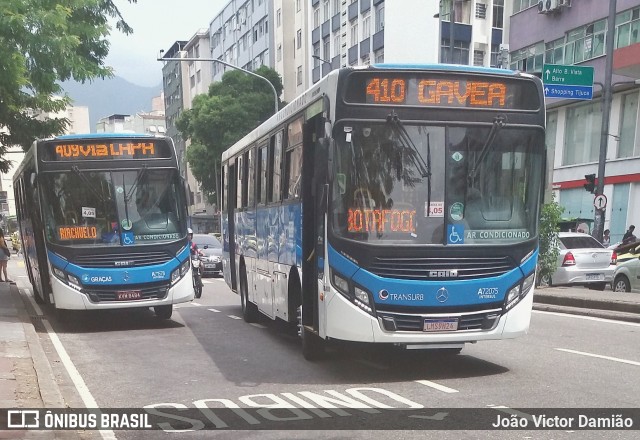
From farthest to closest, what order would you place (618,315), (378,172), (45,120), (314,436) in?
(45,120)
(618,315)
(378,172)
(314,436)

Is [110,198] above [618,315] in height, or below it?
above

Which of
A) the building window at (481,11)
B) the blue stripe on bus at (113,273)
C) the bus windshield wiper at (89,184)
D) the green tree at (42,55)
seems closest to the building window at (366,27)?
the building window at (481,11)

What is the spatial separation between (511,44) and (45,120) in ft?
85.1

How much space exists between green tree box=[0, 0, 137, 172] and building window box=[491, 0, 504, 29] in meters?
32.4

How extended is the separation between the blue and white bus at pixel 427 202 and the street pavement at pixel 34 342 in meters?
3.04

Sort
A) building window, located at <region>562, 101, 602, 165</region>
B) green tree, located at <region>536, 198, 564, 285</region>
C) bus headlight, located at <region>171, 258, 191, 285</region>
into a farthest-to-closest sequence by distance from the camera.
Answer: building window, located at <region>562, 101, 602, 165</region> < green tree, located at <region>536, 198, 564, 285</region> < bus headlight, located at <region>171, 258, 191, 285</region>

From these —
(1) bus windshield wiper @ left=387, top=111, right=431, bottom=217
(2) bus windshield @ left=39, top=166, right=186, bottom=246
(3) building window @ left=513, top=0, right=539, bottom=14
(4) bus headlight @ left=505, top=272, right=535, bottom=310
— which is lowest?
(4) bus headlight @ left=505, top=272, right=535, bottom=310

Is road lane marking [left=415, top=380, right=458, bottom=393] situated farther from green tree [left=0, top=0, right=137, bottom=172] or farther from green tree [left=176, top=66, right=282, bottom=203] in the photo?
green tree [left=176, top=66, right=282, bottom=203]

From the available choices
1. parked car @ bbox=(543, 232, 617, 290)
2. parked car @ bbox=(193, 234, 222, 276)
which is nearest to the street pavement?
parked car @ bbox=(543, 232, 617, 290)

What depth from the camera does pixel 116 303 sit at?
1243cm

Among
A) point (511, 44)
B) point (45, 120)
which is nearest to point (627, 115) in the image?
point (511, 44)

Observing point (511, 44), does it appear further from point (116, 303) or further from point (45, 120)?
point (116, 303)

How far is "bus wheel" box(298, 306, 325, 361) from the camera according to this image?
9.20 meters

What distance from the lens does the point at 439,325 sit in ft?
25.5
